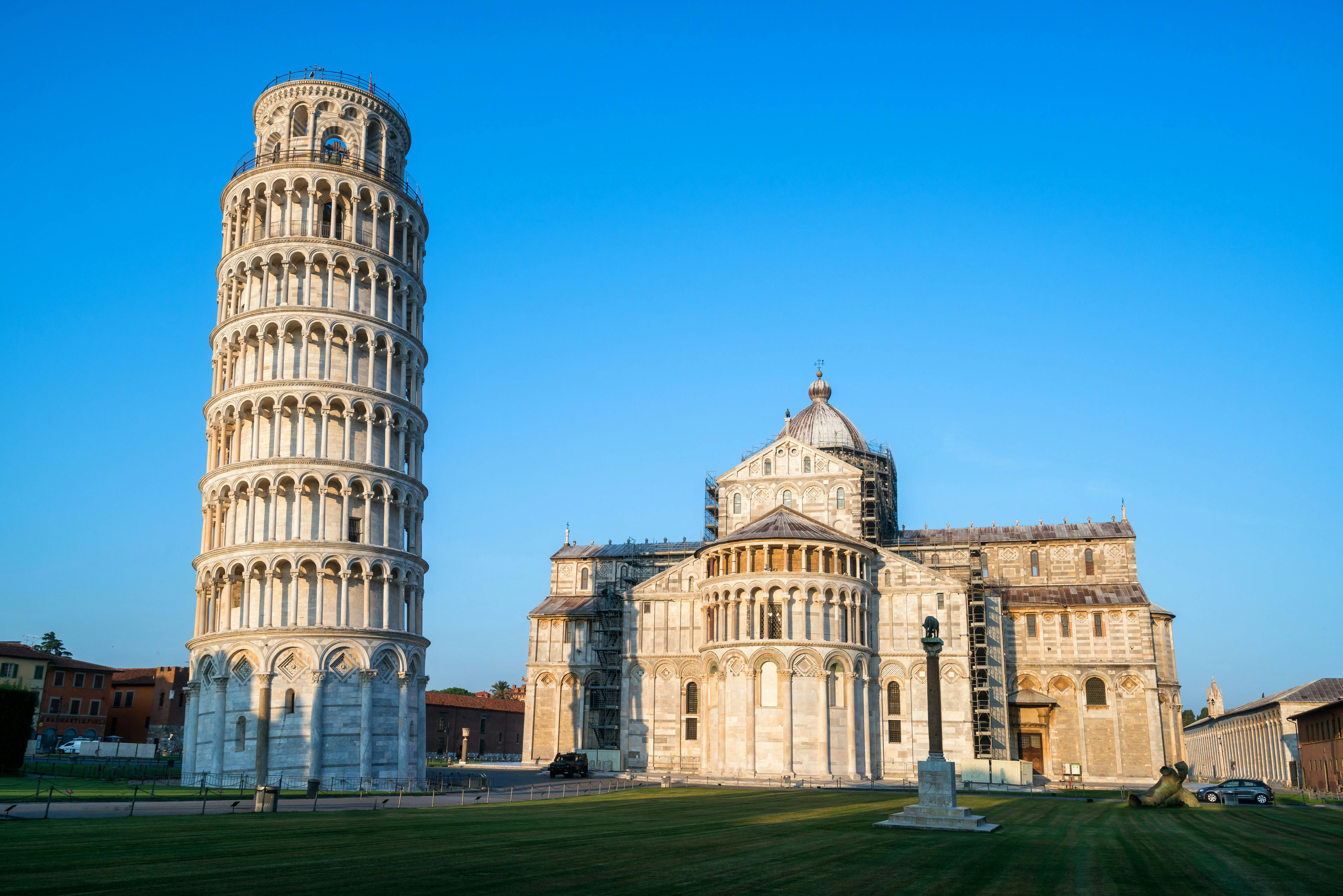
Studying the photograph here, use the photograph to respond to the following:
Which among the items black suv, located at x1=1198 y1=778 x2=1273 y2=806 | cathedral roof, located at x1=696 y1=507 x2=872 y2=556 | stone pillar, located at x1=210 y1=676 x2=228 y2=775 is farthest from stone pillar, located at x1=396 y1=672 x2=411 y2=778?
black suv, located at x1=1198 y1=778 x2=1273 y2=806

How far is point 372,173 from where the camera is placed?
56.7 metres

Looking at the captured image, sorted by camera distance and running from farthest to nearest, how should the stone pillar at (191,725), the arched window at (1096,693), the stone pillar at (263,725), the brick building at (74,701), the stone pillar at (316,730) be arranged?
the brick building at (74,701) < the arched window at (1096,693) < the stone pillar at (191,725) < the stone pillar at (316,730) < the stone pillar at (263,725)

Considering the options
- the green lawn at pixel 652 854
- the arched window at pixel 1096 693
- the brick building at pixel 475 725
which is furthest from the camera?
the brick building at pixel 475 725

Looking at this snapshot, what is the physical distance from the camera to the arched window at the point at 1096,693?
258 feet

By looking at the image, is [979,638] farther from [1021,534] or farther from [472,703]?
[472,703]

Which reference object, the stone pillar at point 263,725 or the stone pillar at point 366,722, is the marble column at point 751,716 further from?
Result: the stone pillar at point 263,725

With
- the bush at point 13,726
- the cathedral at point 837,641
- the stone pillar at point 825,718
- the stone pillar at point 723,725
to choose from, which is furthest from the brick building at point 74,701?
the stone pillar at point 825,718

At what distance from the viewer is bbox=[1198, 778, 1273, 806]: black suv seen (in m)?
49.5

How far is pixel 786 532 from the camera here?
224 ft

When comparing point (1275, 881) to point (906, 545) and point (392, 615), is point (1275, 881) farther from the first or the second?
point (906, 545)

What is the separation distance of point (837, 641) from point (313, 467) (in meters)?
35.2

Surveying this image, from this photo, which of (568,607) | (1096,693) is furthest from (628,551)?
(1096,693)

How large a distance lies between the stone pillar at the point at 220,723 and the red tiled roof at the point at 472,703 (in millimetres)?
51660

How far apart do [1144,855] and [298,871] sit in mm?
19134
